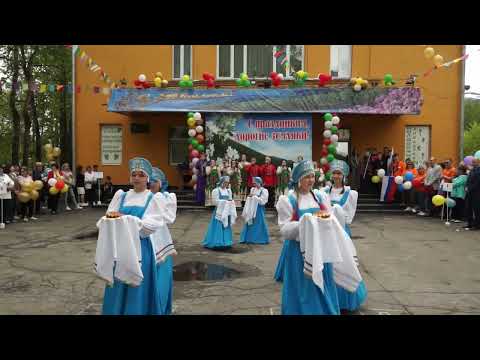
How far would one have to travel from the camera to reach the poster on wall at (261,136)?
19422 mm

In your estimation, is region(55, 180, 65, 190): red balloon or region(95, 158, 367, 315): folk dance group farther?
region(55, 180, 65, 190): red balloon

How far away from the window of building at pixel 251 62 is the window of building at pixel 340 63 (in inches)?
56.5

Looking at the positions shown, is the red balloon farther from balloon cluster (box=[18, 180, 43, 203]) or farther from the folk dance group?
the folk dance group

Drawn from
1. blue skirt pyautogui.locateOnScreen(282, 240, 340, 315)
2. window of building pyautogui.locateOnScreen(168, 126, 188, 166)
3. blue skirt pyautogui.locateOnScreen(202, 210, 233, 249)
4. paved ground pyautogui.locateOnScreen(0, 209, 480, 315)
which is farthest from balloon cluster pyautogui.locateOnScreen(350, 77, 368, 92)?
blue skirt pyautogui.locateOnScreen(282, 240, 340, 315)

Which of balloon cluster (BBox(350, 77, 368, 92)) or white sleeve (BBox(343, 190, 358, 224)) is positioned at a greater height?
balloon cluster (BBox(350, 77, 368, 92))

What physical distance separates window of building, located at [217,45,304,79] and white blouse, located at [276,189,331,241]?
17119mm

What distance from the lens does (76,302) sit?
658cm

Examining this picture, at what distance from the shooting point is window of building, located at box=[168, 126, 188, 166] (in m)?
22.3

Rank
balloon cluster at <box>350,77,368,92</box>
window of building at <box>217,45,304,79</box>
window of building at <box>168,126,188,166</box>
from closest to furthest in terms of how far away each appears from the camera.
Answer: balloon cluster at <box>350,77,368,92</box>
window of building at <box>217,45,304,79</box>
window of building at <box>168,126,188,166</box>

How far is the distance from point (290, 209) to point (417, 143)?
17.8 meters

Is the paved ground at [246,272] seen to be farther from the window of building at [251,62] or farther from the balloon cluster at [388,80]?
the window of building at [251,62]

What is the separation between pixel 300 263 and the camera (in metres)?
5.05

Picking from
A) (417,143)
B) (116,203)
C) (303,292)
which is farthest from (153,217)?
(417,143)

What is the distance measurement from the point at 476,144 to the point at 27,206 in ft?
168
